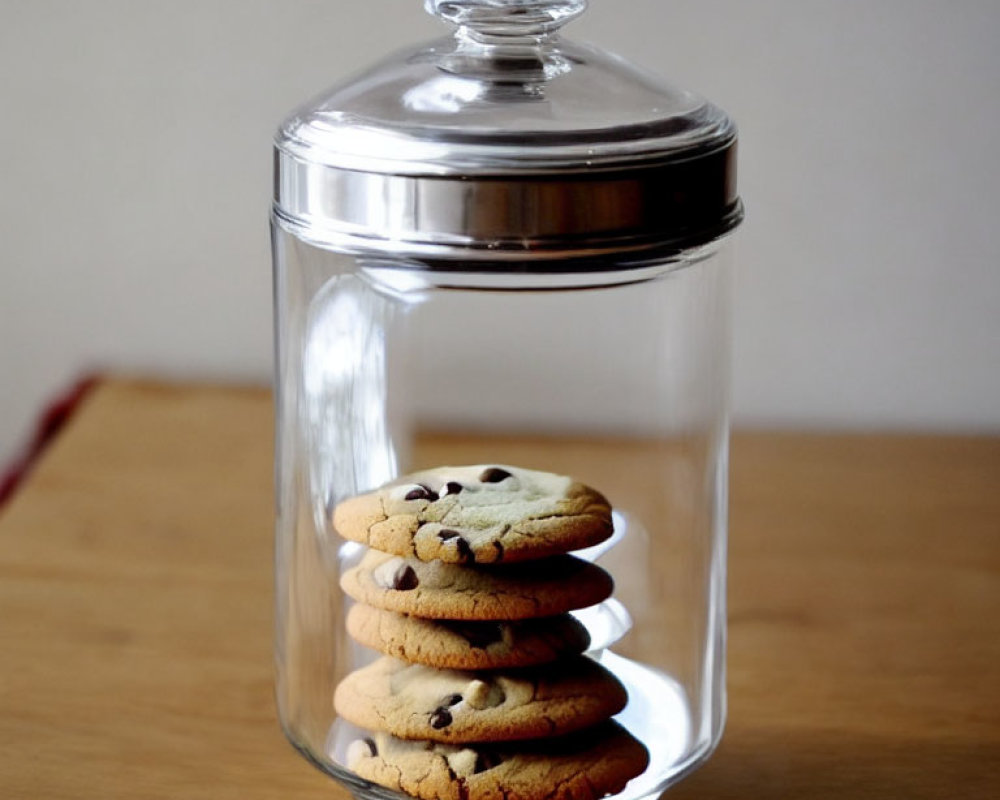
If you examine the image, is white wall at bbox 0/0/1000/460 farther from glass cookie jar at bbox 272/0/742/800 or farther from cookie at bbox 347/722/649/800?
cookie at bbox 347/722/649/800

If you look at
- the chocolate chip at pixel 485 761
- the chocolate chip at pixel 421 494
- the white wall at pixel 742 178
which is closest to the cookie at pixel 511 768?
the chocolate chip at pixel 485 761

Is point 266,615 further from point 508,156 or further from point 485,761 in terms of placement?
point 508,156

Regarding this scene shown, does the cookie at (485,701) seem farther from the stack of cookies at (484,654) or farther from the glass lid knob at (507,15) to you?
the glass lid knob at (507,15)

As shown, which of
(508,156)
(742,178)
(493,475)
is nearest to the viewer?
(508,156)

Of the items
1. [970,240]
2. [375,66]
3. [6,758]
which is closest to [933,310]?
[970,240]

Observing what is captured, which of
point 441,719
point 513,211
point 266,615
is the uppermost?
point 513,211

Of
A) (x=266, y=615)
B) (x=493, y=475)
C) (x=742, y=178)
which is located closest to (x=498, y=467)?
(x=493, y=475)

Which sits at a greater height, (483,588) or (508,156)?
(508,156)

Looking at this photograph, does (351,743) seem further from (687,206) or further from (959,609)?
(959,609)
